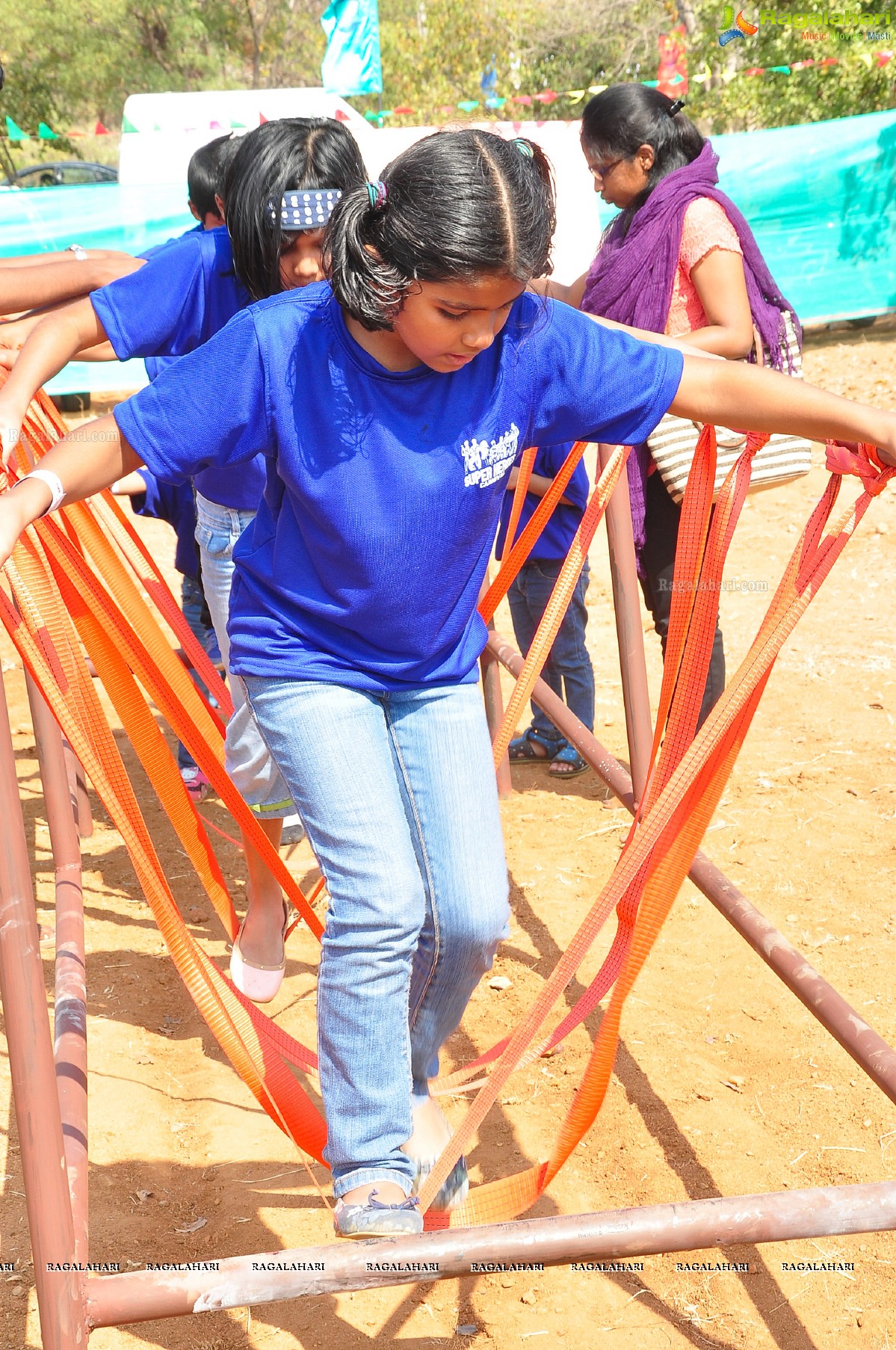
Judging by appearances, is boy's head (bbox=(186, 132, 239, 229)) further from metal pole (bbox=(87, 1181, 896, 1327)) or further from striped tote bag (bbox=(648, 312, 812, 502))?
metal pole (bbox=(87, 1181, 896, 1327))

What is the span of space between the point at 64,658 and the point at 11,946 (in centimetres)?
54

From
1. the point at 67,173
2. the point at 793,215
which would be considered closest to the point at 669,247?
the point at 793,215

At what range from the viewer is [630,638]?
2.76m

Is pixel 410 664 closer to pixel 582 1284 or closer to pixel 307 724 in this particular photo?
pixel 307 724

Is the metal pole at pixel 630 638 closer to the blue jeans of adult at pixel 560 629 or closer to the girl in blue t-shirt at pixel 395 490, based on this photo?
the girl in blue t-shirt at pixel 395 490

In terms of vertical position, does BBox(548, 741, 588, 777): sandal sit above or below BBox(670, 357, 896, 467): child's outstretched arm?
below

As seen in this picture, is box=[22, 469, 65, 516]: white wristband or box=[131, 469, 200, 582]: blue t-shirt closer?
box=[22, 469, 65, 516]: white wristband

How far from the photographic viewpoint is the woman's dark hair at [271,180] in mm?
2154

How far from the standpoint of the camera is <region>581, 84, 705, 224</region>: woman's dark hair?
10.0 ft

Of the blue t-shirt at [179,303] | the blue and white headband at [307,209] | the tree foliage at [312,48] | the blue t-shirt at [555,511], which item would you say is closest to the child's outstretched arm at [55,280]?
the blue t-shirt at [179,303]

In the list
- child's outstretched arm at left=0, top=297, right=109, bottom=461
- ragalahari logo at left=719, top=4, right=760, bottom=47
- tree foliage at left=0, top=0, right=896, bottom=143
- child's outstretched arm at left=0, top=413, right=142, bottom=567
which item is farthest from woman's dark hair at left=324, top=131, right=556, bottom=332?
tree foliage at left=0, top=0, right=896, bottom=143

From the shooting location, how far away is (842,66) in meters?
10.3

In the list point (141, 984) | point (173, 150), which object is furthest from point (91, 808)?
point (173, 150)

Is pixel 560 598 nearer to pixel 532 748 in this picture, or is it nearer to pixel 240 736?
pixel 240 736
